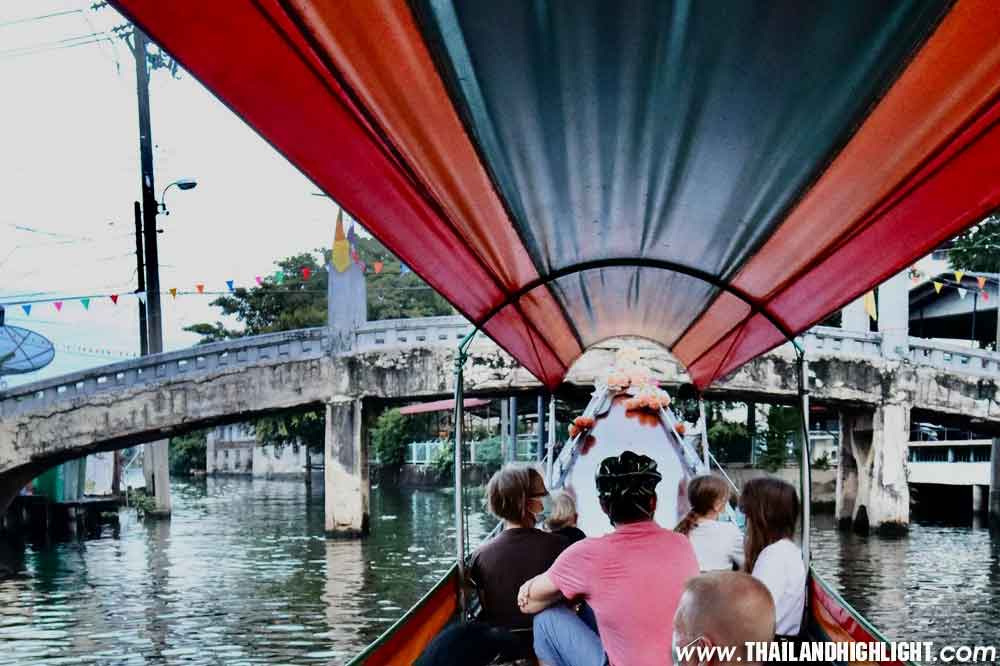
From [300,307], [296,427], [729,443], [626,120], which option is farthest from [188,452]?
[626,120]

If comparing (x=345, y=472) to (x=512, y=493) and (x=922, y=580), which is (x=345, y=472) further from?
(x=512, y=493)

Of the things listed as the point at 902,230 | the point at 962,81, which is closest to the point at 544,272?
the point at 902,230

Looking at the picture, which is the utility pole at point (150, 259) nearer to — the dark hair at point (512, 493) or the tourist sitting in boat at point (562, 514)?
the tourist sitting in boat at point (562, 514)

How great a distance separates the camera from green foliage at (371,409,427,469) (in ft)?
121

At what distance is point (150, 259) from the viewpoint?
19656 millimetres

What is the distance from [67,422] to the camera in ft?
58.6

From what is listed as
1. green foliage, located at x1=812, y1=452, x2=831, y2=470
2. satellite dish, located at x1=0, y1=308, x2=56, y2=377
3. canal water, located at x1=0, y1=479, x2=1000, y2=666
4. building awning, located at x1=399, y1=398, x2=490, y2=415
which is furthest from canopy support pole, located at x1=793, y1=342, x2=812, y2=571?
building awning, located at x1=399, y1=398, x2=490, y2=415

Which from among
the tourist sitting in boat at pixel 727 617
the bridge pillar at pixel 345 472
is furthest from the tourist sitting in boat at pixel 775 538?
the bridge pillar at pixel 345 472

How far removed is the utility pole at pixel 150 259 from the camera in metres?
19.8

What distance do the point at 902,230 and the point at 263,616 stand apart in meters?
9.69

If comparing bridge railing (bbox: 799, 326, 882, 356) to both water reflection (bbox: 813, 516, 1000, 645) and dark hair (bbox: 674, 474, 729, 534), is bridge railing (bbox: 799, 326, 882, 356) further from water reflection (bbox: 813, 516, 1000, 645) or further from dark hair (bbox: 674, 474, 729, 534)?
dark hair (bbox: 674, 474, 729, 534)

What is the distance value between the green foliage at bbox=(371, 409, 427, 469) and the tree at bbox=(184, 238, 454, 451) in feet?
7.56

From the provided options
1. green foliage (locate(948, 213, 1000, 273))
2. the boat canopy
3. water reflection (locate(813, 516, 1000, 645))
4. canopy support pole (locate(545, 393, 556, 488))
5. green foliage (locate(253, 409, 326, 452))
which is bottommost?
water reflection (locate(813, 516, 1000, 645))

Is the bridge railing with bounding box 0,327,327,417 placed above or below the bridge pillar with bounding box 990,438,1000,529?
above
